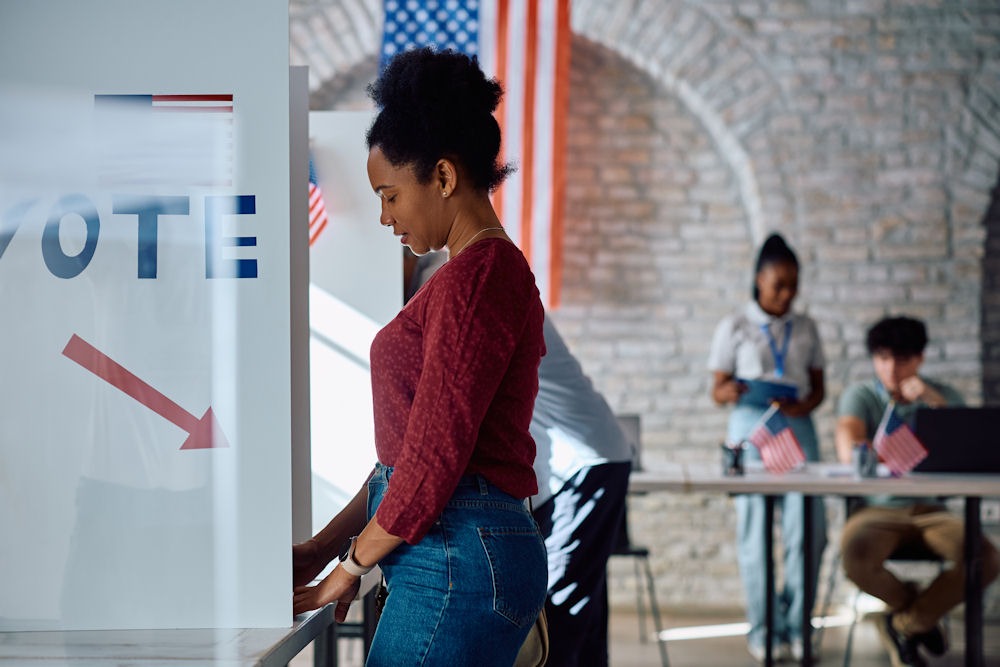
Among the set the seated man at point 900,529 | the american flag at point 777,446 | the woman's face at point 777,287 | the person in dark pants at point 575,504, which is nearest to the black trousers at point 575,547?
the person in dark pants at point 575,504

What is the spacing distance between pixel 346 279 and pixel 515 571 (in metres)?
1.65

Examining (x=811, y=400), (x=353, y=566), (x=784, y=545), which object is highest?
(x=353, y=566)

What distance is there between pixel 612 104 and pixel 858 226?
1.41 meters

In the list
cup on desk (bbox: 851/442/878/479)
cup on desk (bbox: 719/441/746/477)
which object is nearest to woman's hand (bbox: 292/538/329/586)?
cup on desk (bbox: 719/441/746/477)

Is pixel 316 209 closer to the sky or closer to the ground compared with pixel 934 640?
closer to the sky

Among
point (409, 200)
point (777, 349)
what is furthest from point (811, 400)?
point (409, 200)

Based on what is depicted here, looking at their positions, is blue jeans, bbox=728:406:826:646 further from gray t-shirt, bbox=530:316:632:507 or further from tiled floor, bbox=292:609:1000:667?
gray t-shirt, bbox=530:316:632:507

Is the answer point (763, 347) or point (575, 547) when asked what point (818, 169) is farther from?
point (575, 547)

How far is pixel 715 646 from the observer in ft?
15.3

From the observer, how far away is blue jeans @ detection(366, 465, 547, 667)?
4.17 ft

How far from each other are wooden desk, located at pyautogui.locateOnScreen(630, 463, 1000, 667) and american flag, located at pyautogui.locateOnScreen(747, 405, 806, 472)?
49mm

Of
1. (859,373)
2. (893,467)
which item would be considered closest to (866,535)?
(893,467)

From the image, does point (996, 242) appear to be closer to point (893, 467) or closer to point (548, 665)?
point (893, 467)

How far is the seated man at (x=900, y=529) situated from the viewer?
4.07m
